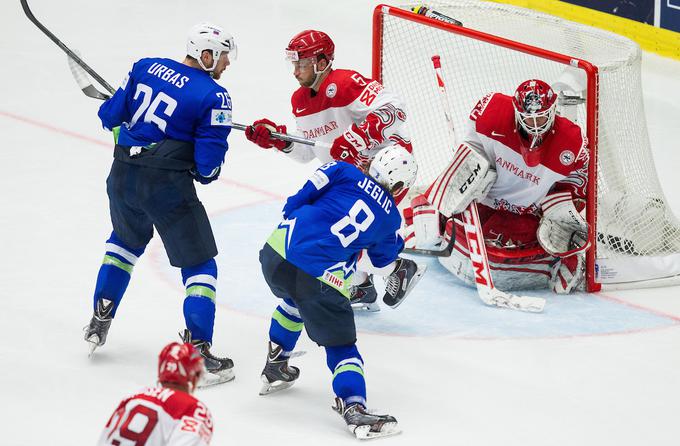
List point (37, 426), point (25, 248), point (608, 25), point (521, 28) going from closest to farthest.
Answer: point (37, 426) < point (25, 248) < point (521, 28) < point (608, 25)

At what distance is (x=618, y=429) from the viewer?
452 centimetres

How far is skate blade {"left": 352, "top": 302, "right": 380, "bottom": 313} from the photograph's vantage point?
5711 mm

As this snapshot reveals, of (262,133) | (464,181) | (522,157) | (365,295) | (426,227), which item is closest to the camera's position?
(262,133)

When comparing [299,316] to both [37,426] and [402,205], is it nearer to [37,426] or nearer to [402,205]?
[37,426]

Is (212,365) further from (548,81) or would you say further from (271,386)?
(548,81)

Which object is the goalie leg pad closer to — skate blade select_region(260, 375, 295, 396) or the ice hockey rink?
the ice hockey rink

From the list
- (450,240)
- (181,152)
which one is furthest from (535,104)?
(181,152)

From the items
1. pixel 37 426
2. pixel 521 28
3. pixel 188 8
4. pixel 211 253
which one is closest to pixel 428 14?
pixel 521 28

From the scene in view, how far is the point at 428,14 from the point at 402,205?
1033 mm

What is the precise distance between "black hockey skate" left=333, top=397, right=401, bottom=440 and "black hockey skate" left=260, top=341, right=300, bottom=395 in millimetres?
389

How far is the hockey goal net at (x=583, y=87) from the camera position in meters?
6.00

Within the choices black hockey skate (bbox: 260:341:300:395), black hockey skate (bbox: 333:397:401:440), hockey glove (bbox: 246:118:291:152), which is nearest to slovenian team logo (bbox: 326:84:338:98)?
hockey glove (bbox: 246:118:291:152)

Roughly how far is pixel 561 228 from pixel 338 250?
6.01 feet

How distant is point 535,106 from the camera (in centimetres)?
556
